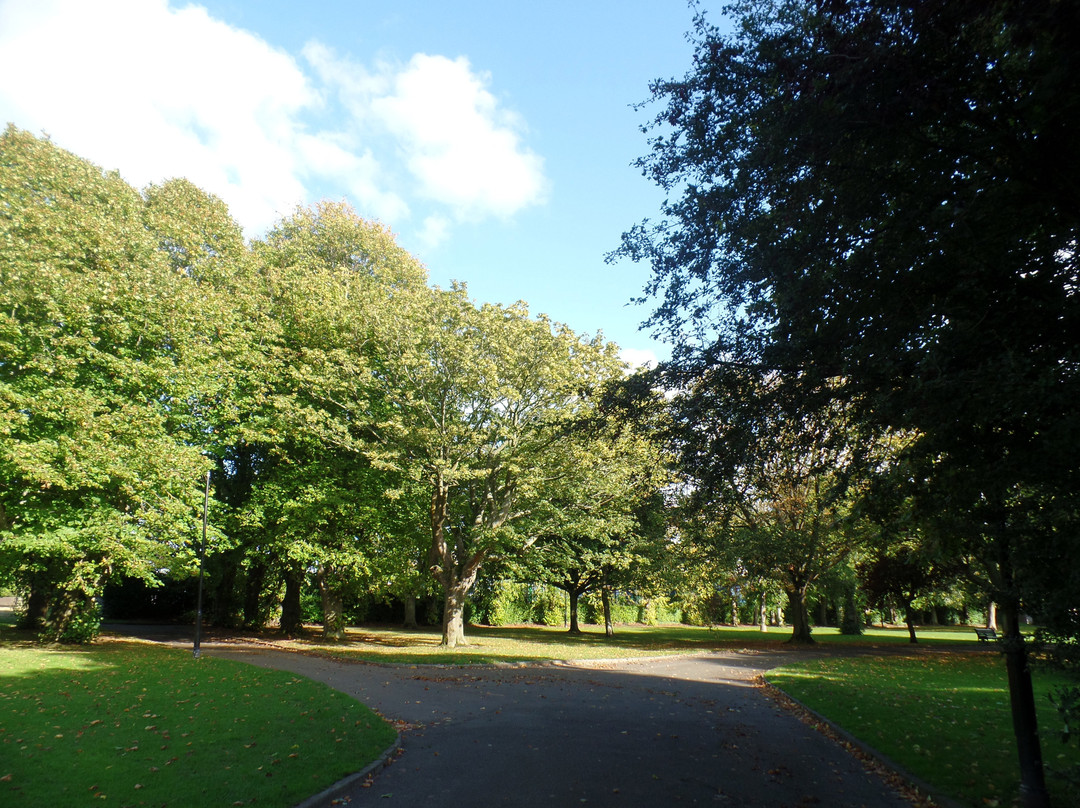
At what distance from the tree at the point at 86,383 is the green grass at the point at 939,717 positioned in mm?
18418

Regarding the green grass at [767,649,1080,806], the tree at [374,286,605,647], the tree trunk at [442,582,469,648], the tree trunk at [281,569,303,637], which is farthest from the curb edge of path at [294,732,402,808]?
the tree trunk at [281,569,303,637]

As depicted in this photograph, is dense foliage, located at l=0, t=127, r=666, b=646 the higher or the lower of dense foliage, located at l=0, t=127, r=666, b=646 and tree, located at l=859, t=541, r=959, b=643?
the higher

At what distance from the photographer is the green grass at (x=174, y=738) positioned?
6.20m

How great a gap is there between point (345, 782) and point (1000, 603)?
6932mm

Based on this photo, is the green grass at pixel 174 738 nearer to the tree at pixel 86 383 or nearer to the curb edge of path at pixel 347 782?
the curb edge of path at pixel 347 782

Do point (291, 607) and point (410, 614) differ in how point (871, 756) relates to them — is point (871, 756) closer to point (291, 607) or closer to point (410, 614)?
point (291, 607)

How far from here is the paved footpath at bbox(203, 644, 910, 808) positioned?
661cm

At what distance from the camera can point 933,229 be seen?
643cm

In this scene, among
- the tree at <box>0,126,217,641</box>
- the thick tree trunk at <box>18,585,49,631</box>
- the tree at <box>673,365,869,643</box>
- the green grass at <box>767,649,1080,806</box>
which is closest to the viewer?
the green grass at <box>767,649,1080,806</box>

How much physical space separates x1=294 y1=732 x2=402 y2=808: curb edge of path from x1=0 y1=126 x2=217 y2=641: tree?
14.0 meters

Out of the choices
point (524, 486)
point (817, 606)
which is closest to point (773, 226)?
point (524, 486)

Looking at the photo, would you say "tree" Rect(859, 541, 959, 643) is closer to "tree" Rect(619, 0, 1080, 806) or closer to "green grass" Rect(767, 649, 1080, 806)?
"green grass" Rect(767, 649, 1080, 806)

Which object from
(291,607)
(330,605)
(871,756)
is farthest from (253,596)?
(871,756)

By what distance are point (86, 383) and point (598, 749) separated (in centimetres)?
1894
